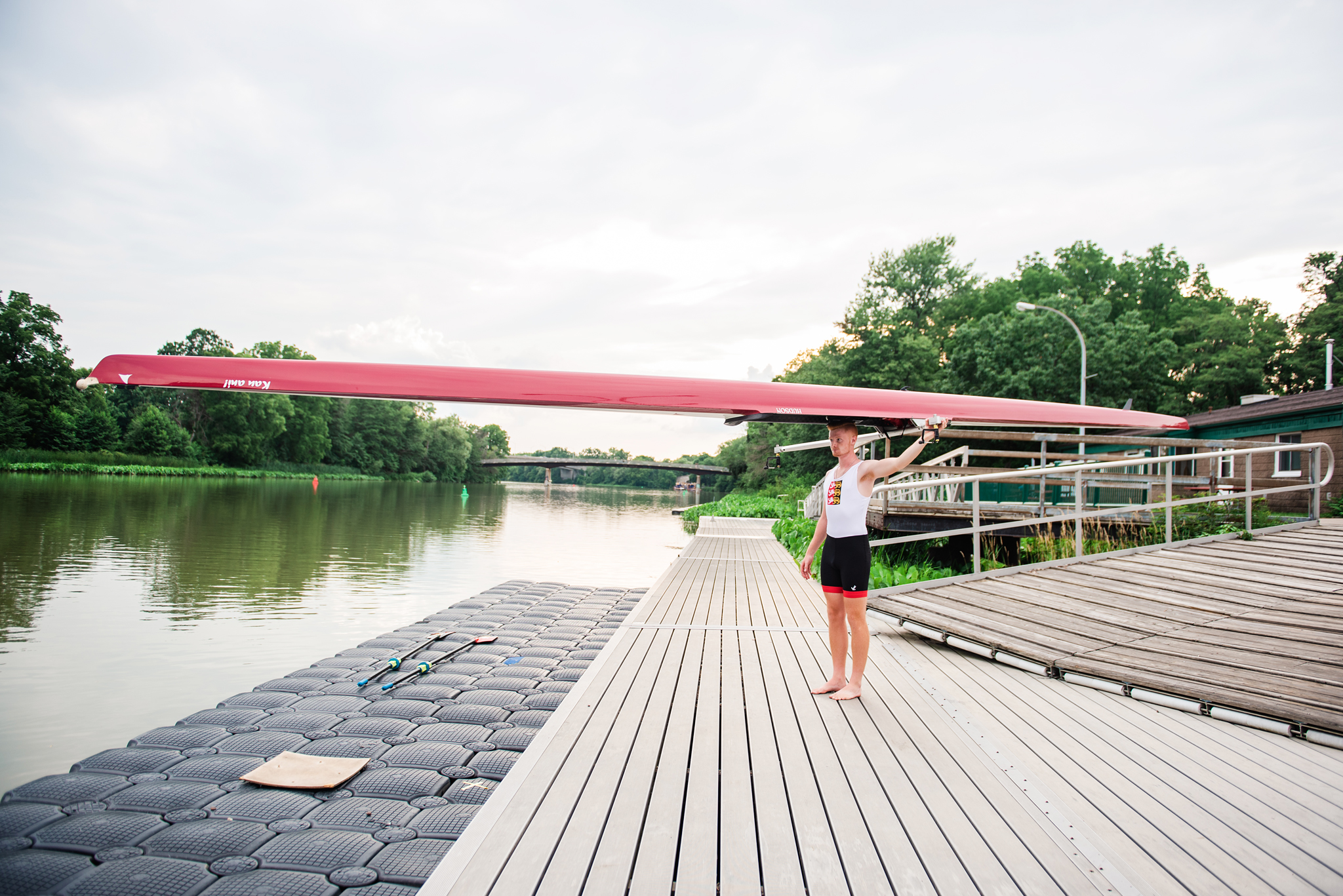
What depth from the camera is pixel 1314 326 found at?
31.4 m

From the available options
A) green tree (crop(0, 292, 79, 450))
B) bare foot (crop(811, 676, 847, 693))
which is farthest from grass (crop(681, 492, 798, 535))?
green tree (crop(0, 292, 79, 450))

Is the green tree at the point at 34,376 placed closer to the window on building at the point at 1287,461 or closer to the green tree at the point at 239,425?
the green tree at the point at 239,425

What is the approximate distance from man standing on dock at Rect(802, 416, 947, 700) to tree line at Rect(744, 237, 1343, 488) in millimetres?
19623

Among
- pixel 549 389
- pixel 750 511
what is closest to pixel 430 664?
pixel 549 389

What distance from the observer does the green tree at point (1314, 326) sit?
30.4m

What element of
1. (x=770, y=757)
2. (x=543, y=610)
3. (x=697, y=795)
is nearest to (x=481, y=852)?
(x=697, y=795)

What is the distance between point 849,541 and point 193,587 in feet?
39.5

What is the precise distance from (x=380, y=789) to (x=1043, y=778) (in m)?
3.89

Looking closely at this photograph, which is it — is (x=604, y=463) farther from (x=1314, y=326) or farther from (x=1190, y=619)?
(x=1190, y=619)

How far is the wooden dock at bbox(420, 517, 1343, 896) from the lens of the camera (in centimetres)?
227

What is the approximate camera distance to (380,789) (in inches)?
172

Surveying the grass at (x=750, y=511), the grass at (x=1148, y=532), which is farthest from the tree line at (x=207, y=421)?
the grass at (x=750, y=511)

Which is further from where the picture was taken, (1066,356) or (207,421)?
(207,421)

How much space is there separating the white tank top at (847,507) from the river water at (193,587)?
592 cm
